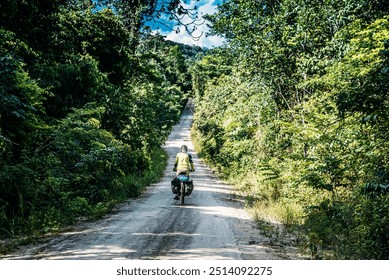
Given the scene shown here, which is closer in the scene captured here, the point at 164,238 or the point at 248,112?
the point at 164,238

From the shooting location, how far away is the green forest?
19.3 feet

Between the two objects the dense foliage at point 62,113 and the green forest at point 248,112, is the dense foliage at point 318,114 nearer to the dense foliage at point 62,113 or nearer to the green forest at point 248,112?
the green forest at point 248,112

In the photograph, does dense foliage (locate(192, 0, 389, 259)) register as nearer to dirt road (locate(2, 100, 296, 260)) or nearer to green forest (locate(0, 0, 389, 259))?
green forest (locate(0, 0, 389, 259))

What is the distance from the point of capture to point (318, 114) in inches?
368

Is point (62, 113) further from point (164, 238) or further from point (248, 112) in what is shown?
point (248, 112)

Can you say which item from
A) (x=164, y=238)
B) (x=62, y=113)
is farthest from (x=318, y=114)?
(x=62, y=113)

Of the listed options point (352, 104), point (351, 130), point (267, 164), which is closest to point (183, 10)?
point (352, 104)

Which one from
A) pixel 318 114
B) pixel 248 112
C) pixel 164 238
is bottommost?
pixel 164 238

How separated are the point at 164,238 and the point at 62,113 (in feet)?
23.7

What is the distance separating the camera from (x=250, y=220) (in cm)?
894

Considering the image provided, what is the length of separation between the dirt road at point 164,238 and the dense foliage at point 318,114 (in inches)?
40.5

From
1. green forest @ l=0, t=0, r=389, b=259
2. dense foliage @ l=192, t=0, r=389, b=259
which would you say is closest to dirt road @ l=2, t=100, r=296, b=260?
green forest @ l=0, t=0, r=389, b=259

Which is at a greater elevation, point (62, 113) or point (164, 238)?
point (62, 113)
